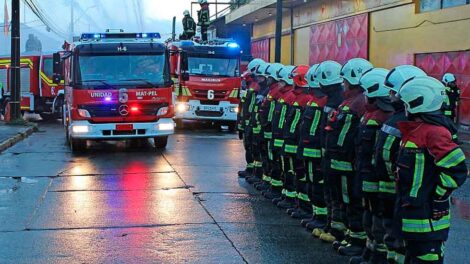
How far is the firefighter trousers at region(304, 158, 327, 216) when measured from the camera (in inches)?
272

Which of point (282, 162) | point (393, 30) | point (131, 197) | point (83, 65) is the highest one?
point (393, 30)

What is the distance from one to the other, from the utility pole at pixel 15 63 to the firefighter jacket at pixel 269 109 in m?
14.0

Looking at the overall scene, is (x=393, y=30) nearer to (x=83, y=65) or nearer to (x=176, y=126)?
(x=176, y=126)

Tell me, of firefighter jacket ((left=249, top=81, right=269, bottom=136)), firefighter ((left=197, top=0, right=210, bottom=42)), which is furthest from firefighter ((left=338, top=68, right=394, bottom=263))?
firefighter ((left=197, top=0, right=210, bottom=42))

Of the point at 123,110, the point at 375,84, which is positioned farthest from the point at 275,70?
the point at 123,110

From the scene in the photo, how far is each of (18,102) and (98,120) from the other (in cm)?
841

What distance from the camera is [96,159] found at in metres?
13.6

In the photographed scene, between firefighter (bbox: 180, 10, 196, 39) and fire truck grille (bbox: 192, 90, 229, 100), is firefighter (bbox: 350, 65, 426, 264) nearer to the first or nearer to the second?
fire truck grille (bbox: 192, 90, 229, 100)

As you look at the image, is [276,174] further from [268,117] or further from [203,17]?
[203,17]

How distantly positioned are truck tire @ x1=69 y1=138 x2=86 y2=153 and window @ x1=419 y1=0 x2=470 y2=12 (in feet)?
38.7

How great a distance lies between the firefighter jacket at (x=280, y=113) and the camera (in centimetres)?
817

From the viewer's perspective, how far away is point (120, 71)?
1432cm

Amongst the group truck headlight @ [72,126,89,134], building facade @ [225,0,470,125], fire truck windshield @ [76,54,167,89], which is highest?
building facade @ [225,0,470,125]

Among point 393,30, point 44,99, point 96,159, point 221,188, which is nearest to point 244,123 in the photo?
point 221,188
